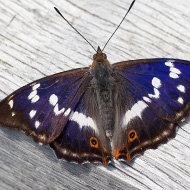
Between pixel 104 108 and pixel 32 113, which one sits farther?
pixel 104 108

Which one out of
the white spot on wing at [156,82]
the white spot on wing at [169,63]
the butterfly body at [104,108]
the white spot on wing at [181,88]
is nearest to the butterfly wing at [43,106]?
the butterfly body at [104,108]

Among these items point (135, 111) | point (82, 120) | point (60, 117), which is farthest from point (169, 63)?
point (60, 117)

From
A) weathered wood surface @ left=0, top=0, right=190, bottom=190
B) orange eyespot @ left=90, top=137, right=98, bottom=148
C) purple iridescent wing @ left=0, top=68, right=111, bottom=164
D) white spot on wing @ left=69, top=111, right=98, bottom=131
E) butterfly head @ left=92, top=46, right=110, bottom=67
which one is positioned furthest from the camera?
butterfly head @ left=92, top=46, right=110, bottom=67

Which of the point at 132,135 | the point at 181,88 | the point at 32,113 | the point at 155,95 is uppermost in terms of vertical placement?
the point at 181,88

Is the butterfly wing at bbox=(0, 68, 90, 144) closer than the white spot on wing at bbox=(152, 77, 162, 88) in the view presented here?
Yes

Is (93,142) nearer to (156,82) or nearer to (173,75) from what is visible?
(156,82)

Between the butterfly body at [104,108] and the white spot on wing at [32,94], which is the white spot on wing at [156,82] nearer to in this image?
the butterfly body at [104,108]

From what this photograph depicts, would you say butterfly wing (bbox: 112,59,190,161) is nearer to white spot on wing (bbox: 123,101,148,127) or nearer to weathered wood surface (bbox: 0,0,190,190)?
white spot on wing (bbox: 123,101,148,127)

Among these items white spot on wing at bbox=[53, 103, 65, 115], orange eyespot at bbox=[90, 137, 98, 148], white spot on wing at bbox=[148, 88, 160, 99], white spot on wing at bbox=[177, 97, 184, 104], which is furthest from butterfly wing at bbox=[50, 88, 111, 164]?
white spot on wing at bbox=[177, 97, 184, 104]
